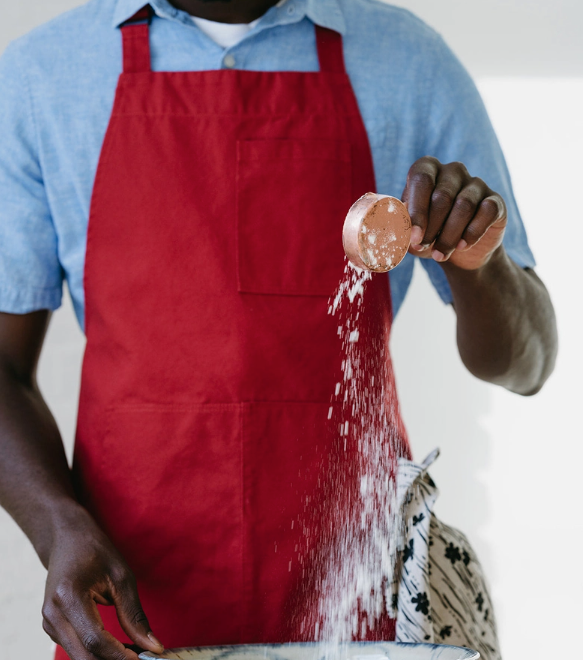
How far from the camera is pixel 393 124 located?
1.03 meters

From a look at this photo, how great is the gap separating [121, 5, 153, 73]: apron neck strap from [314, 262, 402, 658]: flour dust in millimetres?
365

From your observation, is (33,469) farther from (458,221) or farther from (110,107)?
(458,221)

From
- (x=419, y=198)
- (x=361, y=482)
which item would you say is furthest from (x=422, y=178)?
(x=361, y=482)

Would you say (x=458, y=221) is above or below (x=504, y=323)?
above

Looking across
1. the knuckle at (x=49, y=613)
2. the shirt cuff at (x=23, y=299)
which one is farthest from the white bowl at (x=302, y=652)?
the shirt cuff at (x=23, y=299)

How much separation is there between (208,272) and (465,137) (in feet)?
1.24

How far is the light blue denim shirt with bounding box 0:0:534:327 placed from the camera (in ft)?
3.28

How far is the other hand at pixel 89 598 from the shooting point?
2.44 feet

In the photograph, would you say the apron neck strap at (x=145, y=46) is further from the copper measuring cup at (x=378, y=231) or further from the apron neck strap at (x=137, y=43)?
the copper measuring cup at (x=378, y=231)

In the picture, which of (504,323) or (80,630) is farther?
(504,323)

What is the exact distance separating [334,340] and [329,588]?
0.28m

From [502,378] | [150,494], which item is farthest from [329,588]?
[502,378]

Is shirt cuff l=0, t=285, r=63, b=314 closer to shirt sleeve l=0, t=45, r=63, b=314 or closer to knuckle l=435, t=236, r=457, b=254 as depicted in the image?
shirt sleeve l=0, t=45, r=63, b=314

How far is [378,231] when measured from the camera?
2.23 ft
